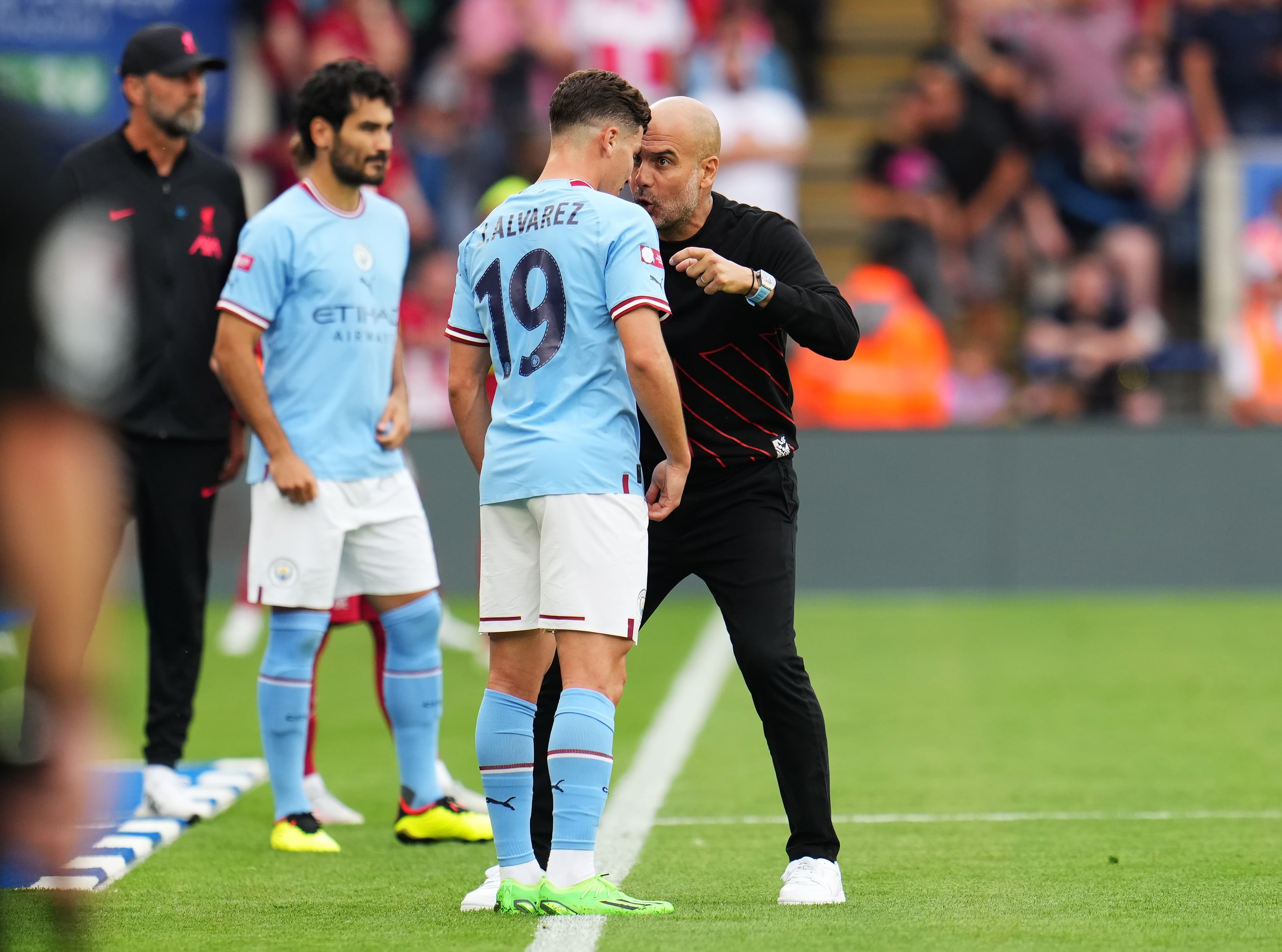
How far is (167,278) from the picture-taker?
21.2 ft

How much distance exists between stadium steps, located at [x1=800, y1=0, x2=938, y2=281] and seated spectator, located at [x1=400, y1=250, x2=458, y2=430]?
429cm

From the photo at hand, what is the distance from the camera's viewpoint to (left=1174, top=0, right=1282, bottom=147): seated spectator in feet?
51.4

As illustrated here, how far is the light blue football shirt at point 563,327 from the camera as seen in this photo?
4.49 m

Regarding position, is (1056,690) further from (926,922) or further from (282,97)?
(282,97)

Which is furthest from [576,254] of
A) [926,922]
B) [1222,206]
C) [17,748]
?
[1222,206]

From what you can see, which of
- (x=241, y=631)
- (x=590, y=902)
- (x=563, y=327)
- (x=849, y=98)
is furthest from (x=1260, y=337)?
(x=590, y=902)

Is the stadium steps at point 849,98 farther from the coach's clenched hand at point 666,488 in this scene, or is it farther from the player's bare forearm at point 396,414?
the coach's clenched hand at point 666,488

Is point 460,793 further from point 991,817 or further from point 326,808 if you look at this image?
point 991,817

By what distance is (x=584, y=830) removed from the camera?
14.6ft

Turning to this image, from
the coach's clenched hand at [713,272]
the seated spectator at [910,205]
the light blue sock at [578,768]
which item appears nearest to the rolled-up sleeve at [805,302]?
the coach's clenched hand at [713,272]

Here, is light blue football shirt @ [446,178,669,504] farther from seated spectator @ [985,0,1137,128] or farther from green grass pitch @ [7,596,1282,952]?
seated spectator @ [985,0,1137,128]

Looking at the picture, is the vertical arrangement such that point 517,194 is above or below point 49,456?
above

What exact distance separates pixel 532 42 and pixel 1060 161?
457 centimetres

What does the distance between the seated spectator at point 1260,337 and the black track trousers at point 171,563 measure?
29.6 ft
